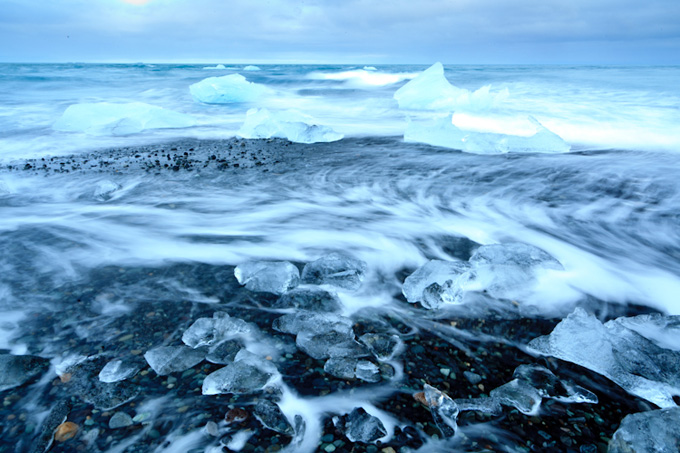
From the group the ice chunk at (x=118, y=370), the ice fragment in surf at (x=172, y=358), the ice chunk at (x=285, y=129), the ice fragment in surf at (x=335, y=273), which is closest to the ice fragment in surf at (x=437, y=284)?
the ice fragment in surf at (x=335, y=273)

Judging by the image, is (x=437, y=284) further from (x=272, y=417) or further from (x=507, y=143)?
(x=507, y=143)

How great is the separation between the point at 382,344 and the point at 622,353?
1.29 metres

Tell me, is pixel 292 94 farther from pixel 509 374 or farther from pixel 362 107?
pixel 509 374

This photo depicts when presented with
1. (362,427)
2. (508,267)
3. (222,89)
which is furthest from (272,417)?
(222,89)

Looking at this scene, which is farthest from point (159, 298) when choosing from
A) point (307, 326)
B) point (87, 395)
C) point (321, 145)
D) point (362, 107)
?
point (362, 107)

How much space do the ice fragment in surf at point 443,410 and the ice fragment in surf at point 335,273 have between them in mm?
1164

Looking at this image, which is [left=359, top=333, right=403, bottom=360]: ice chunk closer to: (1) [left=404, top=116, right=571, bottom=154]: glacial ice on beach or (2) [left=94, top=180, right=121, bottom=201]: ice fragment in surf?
(2) [left=94, top=180, right=121, bottom=201]: ice fragment in surf

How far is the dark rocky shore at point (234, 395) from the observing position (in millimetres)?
1718

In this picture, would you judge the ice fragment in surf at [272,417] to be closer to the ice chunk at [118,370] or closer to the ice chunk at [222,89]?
the ice chunk at [118,370]

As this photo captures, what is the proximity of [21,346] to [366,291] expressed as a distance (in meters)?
2.15

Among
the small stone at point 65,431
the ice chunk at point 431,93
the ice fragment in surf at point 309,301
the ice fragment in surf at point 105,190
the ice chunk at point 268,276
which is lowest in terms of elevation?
the small stone at point 65,431

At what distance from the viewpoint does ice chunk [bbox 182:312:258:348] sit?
7.50 ft

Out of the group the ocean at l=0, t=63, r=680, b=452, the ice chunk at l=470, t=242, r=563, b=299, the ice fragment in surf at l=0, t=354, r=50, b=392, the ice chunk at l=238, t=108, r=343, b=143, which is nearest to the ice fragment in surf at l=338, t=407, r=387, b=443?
the ocean at l=0, t=63, r=680, b=452

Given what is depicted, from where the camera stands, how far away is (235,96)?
49.9 feet
